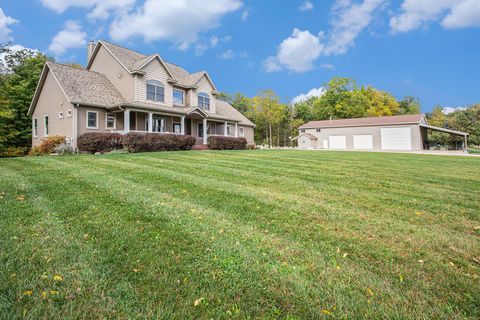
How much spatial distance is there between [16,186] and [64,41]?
3771 cm

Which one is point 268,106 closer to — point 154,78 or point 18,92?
point 154,78

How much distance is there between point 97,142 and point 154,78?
822 centimetres

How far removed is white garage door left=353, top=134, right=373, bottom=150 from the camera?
122ft

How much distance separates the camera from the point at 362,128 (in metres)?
37.8

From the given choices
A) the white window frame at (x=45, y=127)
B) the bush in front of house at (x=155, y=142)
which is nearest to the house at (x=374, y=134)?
the bush in front of house at (x=155, y=142)

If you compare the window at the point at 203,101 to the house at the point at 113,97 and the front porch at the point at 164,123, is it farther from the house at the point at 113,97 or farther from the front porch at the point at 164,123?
the front porch at the point at 164,123

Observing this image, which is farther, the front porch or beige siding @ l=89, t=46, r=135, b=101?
beige siding @ l=89, t=46, r=135, b=101

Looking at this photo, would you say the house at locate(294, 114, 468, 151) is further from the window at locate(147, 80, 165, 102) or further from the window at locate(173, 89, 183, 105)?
the window at locate(147, 80, 165, 102)

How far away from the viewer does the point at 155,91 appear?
20.7 m

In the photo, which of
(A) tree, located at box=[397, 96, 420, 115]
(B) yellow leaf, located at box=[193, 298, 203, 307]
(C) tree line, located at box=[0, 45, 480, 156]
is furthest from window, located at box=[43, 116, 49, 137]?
(A) tree, located at box=[397, 96, 420, 115]

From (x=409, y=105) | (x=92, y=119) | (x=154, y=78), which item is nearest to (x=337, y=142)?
(x=154, y=78)

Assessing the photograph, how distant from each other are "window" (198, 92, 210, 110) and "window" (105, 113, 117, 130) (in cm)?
845

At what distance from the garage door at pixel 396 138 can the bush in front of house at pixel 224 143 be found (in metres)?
24.5

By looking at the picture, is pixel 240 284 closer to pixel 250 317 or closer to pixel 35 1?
pixel 250 317
